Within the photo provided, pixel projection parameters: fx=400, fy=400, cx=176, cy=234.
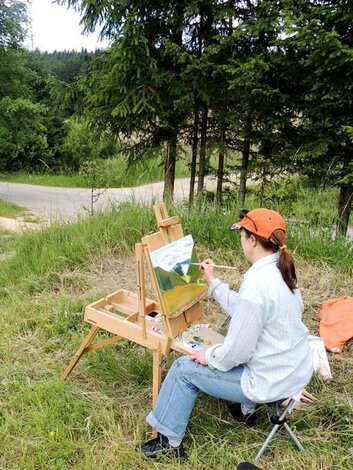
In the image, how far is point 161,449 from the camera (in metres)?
1.88

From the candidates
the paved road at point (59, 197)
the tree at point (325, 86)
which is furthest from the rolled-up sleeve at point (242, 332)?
the paved road at point (59, 197)

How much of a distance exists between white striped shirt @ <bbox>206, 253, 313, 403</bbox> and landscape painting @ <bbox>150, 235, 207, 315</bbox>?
381mm

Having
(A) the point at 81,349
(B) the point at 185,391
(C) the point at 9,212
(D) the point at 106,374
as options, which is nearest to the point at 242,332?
(B) the point at 185,391

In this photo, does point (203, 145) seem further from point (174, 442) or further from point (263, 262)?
point (174, 442)

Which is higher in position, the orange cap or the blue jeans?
the orange cap

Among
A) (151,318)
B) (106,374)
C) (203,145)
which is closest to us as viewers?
(151,318)

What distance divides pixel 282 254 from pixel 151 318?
0.93m

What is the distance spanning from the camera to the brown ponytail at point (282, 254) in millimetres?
1677

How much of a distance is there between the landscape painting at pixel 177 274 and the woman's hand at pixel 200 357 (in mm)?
256

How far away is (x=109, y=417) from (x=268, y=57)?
4682 millimetres

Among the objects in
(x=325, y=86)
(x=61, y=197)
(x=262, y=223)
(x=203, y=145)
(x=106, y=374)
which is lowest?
(x=61, y=197)

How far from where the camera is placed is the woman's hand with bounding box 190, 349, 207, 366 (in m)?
1.80

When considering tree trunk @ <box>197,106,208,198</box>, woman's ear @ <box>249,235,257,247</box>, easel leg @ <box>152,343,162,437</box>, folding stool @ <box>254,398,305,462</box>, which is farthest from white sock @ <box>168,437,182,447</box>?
tree trunk @ <box>197,106,208,198</box>

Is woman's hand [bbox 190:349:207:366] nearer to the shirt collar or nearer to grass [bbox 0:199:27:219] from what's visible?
the shirt collar
